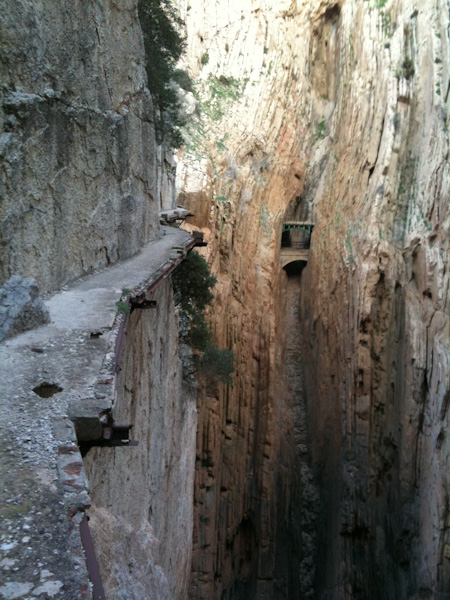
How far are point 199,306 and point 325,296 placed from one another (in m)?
8.47

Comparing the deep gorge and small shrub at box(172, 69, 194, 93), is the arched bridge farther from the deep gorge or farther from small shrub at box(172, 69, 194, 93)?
small shrub at box(172, 69, 194, 93)

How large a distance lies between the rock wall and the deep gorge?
79 mm

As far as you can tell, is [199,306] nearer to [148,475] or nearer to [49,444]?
[148,475]

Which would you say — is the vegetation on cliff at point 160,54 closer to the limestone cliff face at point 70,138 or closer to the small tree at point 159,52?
the small tree at point 159,52

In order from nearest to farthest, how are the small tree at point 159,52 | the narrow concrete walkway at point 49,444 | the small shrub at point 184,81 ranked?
the narrow concrete walkway at point 49,444
the small tree at point 159,52
the small shrub at point 184,81

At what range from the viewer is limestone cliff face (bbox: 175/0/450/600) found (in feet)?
56.3

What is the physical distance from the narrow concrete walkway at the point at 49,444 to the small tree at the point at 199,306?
8.84 m

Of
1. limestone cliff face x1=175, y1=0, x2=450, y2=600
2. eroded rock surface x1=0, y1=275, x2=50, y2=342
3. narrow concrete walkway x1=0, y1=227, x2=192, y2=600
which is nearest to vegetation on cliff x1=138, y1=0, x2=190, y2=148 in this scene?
limestone cliff face x1=175, y1=0, x2=450, y2=600

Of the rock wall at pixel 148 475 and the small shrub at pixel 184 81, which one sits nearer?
the rock wall at pixel 148 475

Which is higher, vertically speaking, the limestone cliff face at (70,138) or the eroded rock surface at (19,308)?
the limestone cliff face at (70,138)

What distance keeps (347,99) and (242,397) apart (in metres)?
14.7

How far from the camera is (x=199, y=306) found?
17.5 m

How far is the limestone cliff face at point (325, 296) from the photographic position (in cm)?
1716

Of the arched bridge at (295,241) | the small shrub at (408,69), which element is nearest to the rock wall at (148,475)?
the arched bridge at (295,241)
